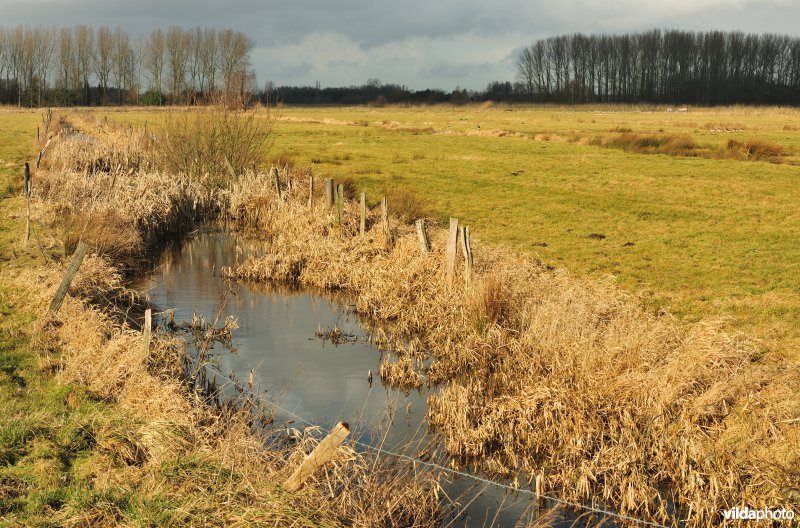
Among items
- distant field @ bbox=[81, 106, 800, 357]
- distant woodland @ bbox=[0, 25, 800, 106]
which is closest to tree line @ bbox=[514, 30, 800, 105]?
distant woodland @ bbox=[0, 25, 800, 106]

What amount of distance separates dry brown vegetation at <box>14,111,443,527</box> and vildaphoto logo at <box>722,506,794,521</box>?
11.3 feet

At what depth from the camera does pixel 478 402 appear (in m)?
11.9

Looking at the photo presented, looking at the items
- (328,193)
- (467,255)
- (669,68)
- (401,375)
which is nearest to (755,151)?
(328,193)

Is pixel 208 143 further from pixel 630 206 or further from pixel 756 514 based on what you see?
pixel 756 514

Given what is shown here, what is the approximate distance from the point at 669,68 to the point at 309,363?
17841 cm

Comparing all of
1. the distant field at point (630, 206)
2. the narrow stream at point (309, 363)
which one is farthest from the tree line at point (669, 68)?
the narrow stream at point (309, 363)

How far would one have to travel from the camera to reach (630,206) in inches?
1160

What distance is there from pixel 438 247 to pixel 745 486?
1017 cm

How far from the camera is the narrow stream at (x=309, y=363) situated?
10586 millimetres

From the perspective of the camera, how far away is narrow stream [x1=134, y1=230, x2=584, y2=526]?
10.6 meters

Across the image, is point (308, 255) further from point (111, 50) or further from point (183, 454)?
point (111, 50)

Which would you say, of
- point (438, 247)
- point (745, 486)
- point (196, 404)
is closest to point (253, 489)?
point (196, 404)

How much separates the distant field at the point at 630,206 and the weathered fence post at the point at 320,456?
9.72 m

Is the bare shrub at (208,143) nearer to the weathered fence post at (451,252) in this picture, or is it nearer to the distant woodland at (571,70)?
the weathered fence post at (451,252)
